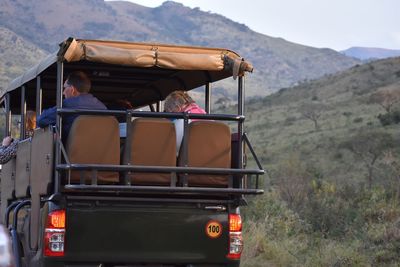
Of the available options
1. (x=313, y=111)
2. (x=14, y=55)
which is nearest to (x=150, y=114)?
(x=313, y=111)

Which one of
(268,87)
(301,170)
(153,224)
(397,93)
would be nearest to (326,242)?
(153,224)

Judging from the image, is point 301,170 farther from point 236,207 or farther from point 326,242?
point 236,207

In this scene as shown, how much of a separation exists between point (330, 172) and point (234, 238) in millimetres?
24200

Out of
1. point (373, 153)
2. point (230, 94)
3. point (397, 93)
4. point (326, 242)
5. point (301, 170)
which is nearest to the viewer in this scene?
point (326, 242)

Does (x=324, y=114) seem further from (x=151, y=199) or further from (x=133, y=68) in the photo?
(x=151, y=199)

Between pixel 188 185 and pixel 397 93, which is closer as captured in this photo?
pixel 188 185

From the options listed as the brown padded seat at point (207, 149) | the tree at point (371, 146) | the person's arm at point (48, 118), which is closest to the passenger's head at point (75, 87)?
the person's arm at point (48, 118)

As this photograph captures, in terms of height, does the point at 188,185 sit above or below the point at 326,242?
above

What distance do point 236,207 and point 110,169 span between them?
1260 millimetres

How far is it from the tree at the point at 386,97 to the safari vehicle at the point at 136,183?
35725 millimetres

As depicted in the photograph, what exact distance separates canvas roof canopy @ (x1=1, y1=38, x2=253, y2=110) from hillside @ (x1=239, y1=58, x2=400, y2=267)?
2969 millimetres

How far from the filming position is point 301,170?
27.0m

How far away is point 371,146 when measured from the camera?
3047 centimetres

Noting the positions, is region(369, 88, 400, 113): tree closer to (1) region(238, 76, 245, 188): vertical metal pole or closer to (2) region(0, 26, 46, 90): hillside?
(1) region(238, 76, 245, 188): vertical metal pole
